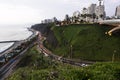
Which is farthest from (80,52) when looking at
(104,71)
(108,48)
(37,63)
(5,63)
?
(104,71)

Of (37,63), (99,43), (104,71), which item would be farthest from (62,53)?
(104,71)

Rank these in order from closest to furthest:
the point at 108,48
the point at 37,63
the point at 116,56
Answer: the point at 37,63 → the point at 116,56 → the point at 108,48

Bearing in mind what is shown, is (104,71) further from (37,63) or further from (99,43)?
(99,43)

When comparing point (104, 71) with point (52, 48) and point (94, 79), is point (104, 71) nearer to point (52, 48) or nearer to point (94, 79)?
point (94, 79)

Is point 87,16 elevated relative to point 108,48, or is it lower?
elevated

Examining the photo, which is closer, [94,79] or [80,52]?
[94,79]

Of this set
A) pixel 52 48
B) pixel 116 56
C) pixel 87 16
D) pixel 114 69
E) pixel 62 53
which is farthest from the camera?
pixel 87 16
